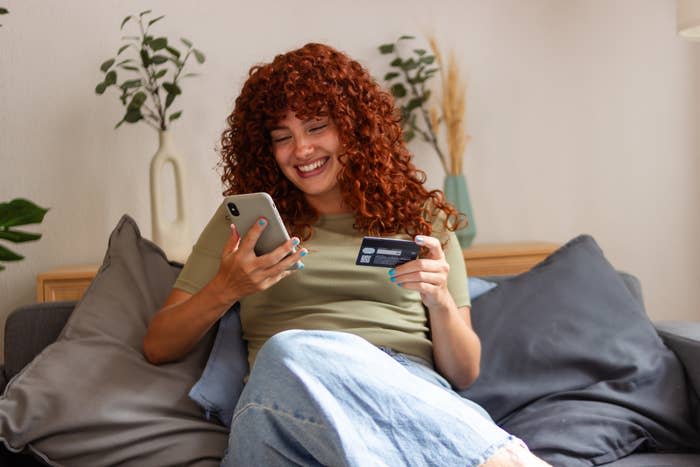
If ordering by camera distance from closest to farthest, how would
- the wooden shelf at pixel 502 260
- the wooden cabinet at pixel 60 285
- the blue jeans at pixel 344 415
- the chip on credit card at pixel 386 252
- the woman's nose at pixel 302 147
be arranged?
the blue jeans at pixel 344 415 < the chip on credit card at pixel 386 252 < the woman's nose at pixel 302 147 < the wooden cabinet at pixel 60 285 < the wooden shelf at pixel 502 260

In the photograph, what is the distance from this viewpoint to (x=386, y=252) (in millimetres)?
1577

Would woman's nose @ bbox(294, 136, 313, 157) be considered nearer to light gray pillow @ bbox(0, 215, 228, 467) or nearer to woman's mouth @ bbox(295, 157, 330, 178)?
woman's mouth @ bbox(295, 157, 330, 178)

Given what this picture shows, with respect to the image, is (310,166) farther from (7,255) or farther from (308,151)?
(7,255)

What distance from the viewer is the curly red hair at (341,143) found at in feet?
5.91

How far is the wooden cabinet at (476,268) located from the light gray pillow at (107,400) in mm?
840

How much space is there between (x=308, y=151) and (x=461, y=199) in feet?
4.22

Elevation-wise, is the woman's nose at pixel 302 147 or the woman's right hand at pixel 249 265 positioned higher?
the woman's nose at pixel 302 147

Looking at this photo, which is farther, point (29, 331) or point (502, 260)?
point (502, 260)

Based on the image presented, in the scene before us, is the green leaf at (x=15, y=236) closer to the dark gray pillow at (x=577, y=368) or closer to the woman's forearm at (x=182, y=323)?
the woman's forearm at (x=182, y=323)

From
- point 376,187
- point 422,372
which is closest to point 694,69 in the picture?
point 376,187

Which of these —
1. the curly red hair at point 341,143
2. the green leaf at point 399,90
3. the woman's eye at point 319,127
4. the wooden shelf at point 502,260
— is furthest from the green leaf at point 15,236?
the green leaf at point 399,90

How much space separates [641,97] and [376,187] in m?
1.80

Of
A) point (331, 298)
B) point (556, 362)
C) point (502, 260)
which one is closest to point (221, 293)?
point (331, 298)

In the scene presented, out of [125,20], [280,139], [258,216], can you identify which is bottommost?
[258,216]
